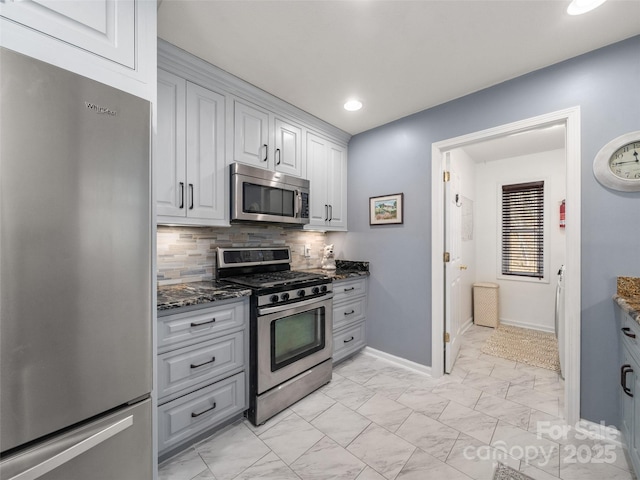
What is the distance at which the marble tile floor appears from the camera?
152cm

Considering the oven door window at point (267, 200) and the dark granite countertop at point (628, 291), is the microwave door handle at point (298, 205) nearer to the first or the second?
the oven door window at point (267, 200)

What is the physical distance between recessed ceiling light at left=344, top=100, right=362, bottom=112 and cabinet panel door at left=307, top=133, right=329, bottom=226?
1.54 feet

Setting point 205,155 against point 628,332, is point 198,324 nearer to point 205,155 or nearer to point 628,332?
point 205,155

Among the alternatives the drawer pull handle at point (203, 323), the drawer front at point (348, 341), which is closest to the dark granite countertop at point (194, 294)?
the drawer pull handle at point (203, 323)

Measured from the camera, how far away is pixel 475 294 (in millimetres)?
4219

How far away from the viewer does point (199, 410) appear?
5.44 ft

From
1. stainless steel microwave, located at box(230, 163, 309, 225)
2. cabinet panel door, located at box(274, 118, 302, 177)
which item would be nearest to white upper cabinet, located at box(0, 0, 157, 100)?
stainless steel microwave, located at box(230, 163, 309, 225)

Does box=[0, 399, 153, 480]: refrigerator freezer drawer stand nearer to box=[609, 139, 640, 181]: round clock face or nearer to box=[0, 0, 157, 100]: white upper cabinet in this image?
box=[0, 0, 157, 100]: white upper cabinet

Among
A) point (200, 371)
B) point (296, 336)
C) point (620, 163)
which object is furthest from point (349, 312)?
point (620, 163)

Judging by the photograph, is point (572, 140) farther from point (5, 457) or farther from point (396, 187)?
point (5, 457)

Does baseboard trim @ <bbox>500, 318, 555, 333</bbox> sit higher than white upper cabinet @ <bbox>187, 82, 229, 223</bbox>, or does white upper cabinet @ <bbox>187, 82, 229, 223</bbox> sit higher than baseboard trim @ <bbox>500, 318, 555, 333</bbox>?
white upper cabinet @ <bbox>187, 82, 229, 223</bbox>

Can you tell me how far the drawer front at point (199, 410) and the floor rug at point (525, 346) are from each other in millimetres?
2843

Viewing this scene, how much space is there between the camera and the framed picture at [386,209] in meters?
2.81

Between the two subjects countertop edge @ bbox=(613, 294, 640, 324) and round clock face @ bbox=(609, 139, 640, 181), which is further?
round clock face @ bbox=(609, 139, 640, 181)
